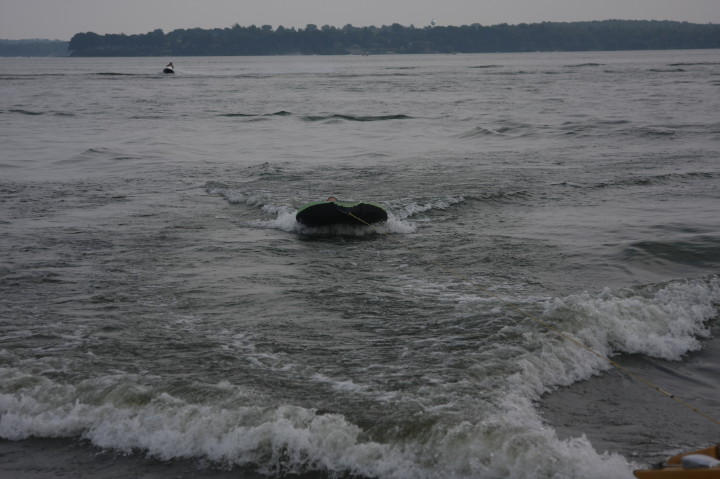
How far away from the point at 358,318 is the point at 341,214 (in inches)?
179

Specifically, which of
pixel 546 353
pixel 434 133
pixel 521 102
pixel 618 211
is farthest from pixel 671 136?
pixel 546 353

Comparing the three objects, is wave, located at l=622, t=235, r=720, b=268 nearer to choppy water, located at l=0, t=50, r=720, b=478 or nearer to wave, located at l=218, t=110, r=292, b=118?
choppy water, located at l=0, t=50, r=720, b=478

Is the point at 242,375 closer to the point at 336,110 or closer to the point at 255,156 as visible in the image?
the point at 255,156

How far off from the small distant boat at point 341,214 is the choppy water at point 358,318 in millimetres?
271

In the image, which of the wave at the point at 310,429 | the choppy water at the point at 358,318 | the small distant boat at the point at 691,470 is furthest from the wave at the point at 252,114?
the small distant boat at the point at 691,470

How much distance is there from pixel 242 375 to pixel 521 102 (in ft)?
133

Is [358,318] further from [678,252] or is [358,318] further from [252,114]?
[252,114]

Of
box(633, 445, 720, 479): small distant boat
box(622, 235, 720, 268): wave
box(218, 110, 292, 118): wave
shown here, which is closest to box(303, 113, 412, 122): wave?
box(218, 110, 292, 118): wave

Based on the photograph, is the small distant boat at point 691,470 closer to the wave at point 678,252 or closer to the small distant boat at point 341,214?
the wave at point 678,252

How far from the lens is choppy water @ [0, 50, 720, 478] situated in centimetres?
584

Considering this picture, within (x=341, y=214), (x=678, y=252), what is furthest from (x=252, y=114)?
(x=678, y=252)

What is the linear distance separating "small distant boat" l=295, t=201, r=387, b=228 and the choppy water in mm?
271

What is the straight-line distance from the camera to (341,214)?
515 inches

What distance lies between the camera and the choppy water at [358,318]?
5.84 metres
